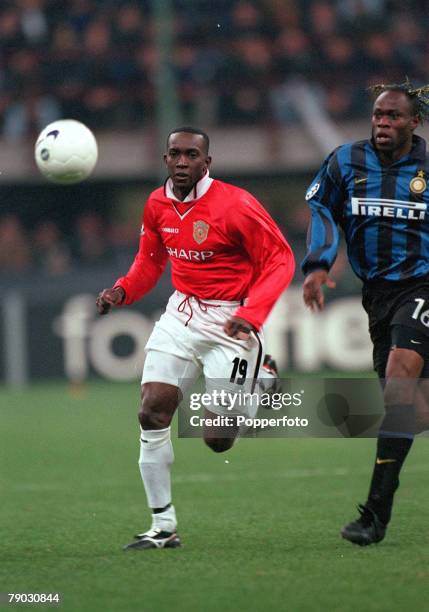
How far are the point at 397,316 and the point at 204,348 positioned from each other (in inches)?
38.4

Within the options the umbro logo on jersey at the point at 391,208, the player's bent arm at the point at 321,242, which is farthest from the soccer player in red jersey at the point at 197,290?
the umbro logo on jersey at the point at 391,208

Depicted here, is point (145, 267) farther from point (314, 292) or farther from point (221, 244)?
point (314, 292)

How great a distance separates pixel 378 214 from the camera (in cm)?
586

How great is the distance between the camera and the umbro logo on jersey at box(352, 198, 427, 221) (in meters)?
5.82

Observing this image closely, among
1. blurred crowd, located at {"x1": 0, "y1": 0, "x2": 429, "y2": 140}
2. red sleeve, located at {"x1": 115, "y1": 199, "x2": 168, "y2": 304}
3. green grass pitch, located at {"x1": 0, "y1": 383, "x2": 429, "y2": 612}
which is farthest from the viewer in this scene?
blurred crowd, located at {"x1": 0, "y1": 0, "x2": 429, "y2": 140}

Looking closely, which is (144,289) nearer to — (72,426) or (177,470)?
(177,470)

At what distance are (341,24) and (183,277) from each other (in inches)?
550

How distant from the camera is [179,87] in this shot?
19.1 m

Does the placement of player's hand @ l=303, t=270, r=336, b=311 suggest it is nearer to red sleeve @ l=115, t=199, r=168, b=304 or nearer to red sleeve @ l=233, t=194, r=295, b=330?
red sleeve @ l=233, t=194, r=295, b=330

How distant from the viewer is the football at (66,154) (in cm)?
655

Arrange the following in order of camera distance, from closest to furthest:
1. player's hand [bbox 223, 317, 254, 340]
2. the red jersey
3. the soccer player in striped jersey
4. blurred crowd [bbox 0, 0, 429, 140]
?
the soccer player in striped jersey → player's hand [bbox 223, 317, 254, 340] → the red jersey → blurred crowd [bbox 0, 0, 429, 140]

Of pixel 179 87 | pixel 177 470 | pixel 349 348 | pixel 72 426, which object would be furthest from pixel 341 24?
pixel 177 470

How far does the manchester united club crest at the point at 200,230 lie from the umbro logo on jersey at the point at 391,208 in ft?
2.45

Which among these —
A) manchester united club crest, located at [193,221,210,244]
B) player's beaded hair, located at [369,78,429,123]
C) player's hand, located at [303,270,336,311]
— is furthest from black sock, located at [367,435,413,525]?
player's beaded hair, located at [369,78,429,123]
